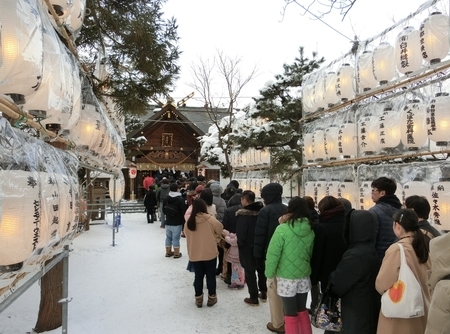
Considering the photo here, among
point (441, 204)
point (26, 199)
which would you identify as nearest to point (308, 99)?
point (441, 204)

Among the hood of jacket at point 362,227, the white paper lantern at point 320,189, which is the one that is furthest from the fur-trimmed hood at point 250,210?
the white paper lantern at point 320,189

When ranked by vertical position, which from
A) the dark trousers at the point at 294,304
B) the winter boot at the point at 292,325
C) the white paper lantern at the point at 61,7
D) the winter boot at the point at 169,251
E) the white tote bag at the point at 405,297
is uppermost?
the white paper lantern at the point at 61,7

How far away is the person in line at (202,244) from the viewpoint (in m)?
5.34

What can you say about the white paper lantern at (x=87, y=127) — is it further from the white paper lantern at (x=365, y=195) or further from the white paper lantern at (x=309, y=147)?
the white paper lantern at (x=309, y=147)

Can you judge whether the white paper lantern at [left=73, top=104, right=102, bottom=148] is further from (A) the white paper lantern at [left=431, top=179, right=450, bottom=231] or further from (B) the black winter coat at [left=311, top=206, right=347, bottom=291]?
(A) the white paper lantern at [left=431, top=179, right=450, bottom=231]

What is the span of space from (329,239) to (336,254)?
0.64 feet

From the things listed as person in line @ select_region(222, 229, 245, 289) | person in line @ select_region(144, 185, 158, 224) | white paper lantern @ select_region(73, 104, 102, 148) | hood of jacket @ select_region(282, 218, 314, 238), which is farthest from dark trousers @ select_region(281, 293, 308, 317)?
person in line @ select_region(144, 185, 158, 224)

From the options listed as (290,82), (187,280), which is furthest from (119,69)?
(290,82)

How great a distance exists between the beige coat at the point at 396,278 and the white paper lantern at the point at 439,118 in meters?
3.07

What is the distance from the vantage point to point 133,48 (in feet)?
20.6

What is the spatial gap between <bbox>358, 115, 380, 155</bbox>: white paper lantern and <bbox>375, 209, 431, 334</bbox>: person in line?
13.7 ft

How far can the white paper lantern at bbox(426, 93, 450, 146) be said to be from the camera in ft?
16.3

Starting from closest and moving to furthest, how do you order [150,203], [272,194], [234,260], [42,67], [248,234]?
1. [42,67]
2. [272,194]
3. [248,234]
4. [234,260]
5. [150,203]

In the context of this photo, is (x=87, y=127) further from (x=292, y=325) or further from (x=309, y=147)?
(x=309, y=147)
